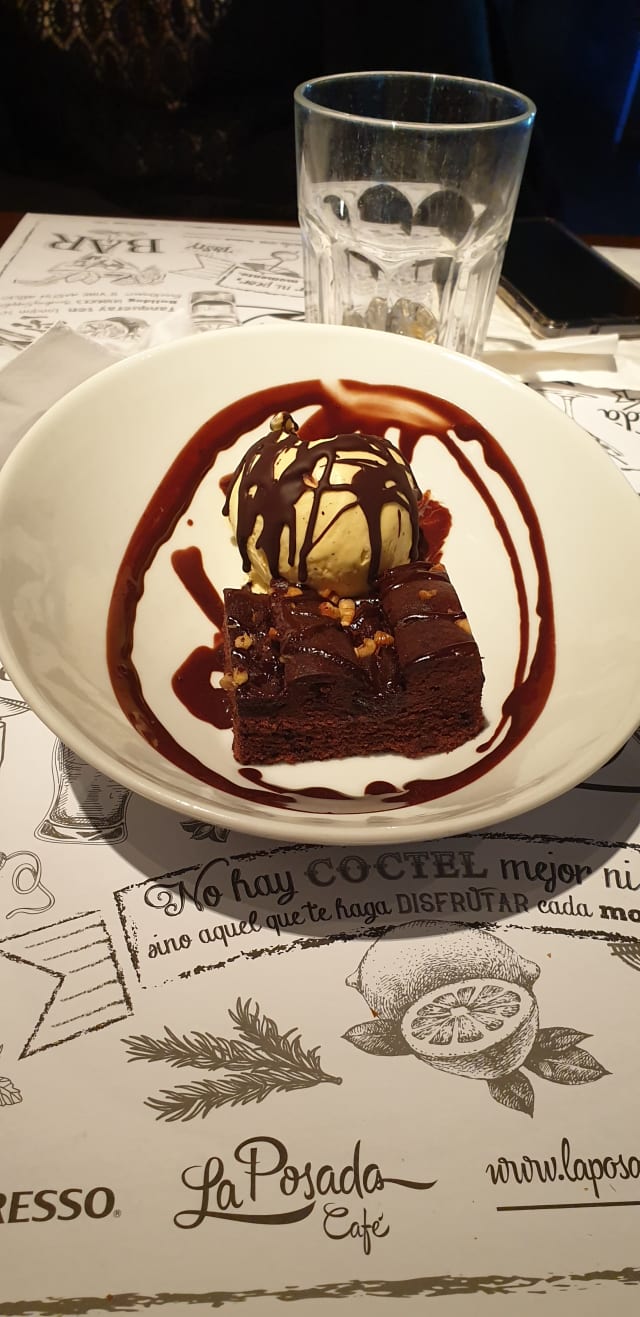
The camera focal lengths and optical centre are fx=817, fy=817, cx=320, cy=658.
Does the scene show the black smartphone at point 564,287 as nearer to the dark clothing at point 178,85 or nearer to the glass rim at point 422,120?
the glass rim at point 422,120

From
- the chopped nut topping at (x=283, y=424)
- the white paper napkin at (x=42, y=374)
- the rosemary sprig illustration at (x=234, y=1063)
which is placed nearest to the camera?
the rosemary sprig illustration at (x=234, y=1063)

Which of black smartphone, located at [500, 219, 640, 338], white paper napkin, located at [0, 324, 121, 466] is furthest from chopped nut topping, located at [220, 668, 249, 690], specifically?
black smartphone, located at [500, 219, 640, 338]

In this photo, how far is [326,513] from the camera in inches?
50.3

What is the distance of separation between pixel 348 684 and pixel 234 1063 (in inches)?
18.0

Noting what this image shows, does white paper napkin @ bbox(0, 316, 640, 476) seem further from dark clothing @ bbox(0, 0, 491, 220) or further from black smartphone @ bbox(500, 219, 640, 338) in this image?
dark clothing @ bbox(0, 0, 491, 220)

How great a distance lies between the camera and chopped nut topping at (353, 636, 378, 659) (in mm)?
1103

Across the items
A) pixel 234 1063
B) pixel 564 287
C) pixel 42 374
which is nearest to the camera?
pixel 234 1063

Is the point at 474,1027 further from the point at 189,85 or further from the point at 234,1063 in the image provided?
the point at 189,85

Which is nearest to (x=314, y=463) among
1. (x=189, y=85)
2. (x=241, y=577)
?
(x=241, y=577)

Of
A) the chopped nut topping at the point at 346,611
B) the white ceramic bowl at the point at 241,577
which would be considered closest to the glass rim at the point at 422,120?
the white ceramic bowl at the point at 241,577

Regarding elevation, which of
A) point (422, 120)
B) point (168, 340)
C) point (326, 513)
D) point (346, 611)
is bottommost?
point (346, 611)

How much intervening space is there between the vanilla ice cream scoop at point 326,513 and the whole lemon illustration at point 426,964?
593 millimetres

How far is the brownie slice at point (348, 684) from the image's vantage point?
103 centimetres

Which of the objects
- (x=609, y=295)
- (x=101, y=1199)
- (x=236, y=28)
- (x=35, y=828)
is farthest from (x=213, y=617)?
(x=236, y=28)
